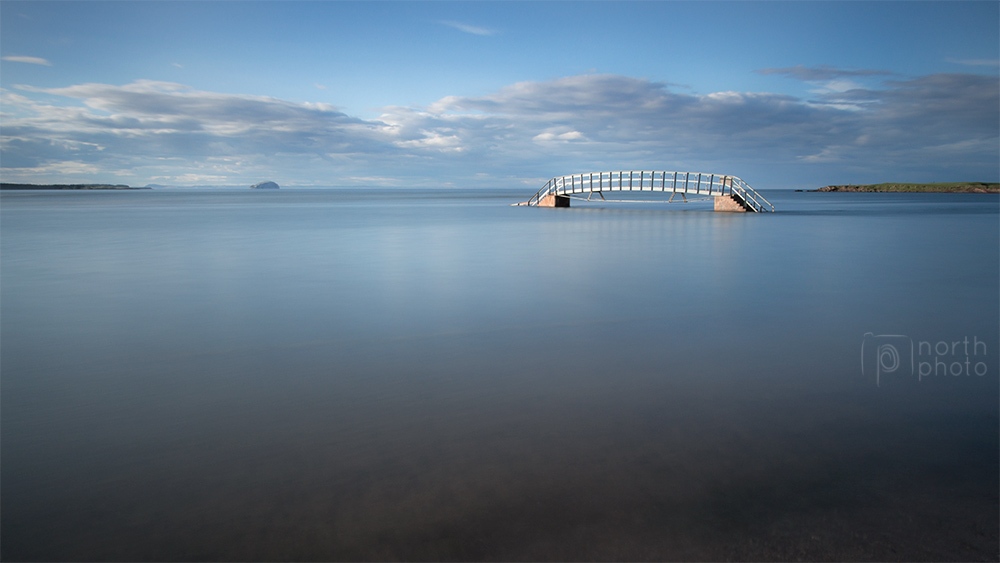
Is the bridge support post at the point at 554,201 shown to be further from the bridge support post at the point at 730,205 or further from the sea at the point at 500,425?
the sea at the point at 500,425

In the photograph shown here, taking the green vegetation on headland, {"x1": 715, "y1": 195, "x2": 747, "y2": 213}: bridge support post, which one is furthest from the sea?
the green vegetation on headland

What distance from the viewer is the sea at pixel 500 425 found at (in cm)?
266

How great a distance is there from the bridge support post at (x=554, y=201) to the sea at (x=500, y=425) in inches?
1280

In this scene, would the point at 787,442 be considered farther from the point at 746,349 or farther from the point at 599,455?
the point at 746,349

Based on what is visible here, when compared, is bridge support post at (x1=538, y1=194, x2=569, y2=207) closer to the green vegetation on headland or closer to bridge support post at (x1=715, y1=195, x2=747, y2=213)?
bridge support post at (x1=715, y1=195, x2=747, y2=213)

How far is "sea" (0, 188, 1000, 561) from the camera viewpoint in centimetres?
266

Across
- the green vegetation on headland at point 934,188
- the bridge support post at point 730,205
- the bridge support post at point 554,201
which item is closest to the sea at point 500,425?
the bridge support post at point 730,205

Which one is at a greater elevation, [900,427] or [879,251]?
[879,251]

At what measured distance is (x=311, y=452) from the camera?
11.1ft

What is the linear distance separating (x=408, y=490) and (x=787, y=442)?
2319mm

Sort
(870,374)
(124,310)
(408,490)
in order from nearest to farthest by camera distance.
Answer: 1. (408,490)
2. (870,374)
3. (124,310)

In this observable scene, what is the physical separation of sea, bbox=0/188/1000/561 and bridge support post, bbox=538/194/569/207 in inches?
1280

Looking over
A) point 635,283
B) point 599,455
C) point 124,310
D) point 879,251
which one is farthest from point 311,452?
point 879,251

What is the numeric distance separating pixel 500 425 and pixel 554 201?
37831 mm
